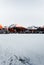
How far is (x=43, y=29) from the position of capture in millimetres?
42625

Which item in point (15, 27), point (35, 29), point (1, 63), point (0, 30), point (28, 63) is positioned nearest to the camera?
point (1, 63)

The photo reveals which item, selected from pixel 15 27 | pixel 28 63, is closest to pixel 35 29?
pixel 15 27

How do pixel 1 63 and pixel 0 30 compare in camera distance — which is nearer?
pixel 1 63

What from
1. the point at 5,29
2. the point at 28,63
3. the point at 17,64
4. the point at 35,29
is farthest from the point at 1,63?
the point at 35,29

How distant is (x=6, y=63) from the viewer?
659 cm

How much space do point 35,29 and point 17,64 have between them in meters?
38.1

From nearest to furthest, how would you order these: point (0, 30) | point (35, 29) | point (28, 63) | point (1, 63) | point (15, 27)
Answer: point (1, 63) → point (28, 63) → point (0, 30) → point (35, 29) → point (15, 27)

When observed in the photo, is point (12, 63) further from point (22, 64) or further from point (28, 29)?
point (28, 29)

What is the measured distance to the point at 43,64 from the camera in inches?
256

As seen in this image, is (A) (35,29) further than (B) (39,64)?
Yes

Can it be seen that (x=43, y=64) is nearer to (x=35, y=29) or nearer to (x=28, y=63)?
(x=28, y=63)

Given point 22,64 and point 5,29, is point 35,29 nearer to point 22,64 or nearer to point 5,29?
point 5,29

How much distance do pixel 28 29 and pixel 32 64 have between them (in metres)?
39.4

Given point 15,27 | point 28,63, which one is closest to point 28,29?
point 15,27
